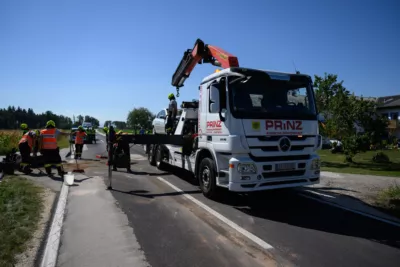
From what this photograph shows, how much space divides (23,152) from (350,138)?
15.4 metres

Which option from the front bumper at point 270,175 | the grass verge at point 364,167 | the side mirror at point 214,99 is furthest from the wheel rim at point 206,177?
the grass verge at point 364,167

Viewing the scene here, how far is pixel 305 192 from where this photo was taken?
732cm

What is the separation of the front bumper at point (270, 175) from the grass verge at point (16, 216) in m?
3.58

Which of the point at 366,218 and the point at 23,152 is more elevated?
the point at 23,152

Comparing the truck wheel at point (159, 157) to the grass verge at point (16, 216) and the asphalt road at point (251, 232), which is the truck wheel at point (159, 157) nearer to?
the asphalt road at point (251, 232)

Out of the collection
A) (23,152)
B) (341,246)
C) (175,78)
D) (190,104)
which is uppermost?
(175,78)

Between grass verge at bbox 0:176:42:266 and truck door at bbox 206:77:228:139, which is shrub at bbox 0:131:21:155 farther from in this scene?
truck door at bbox 206:77:228:139

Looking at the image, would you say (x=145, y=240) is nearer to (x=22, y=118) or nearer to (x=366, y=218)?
(x=366, y=218)

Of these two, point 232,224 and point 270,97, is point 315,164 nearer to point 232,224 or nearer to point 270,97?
point 270,97

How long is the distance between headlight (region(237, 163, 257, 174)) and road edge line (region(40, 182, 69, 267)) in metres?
3.32

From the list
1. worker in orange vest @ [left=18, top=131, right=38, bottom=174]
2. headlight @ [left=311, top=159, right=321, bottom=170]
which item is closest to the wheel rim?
headlight @ [left=311, top=159, right=321, bottom=170]

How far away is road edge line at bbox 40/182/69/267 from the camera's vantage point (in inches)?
133

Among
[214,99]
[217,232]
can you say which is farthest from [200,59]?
[217,232]

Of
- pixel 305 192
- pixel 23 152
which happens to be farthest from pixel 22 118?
pixel 305 192
